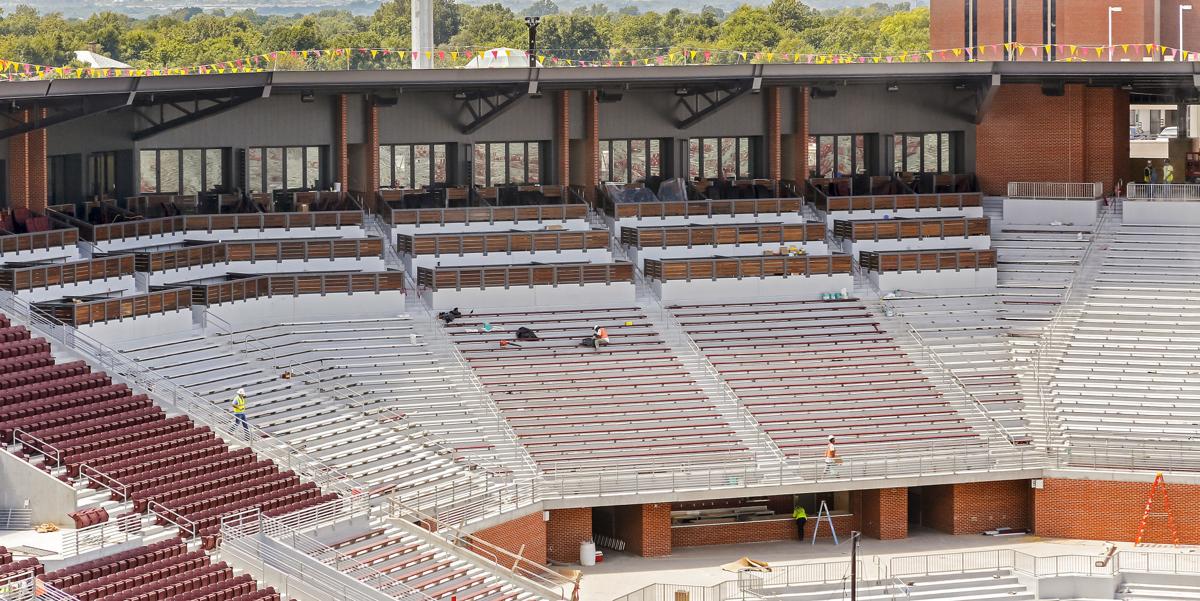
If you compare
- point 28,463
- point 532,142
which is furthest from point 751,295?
point 28,463

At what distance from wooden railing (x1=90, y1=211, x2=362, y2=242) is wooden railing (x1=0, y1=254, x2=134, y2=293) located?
2345 millimetres

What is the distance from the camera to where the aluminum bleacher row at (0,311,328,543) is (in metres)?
34.4

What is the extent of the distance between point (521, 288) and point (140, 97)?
11.2 metres

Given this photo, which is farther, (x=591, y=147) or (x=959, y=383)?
(x=591, y=147)

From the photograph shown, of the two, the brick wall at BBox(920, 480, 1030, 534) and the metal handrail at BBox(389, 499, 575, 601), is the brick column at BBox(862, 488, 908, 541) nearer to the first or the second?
the brick wall at BBox(920, 480, 1030, 534)

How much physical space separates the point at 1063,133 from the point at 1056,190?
2124mm

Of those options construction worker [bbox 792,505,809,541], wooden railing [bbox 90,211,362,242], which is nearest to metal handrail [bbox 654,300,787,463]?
construction worker [bbox 792,505,809,541]

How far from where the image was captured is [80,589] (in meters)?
29.8

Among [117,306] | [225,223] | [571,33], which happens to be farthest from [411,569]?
[571,33]

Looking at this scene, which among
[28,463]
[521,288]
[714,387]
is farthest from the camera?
[521,288]

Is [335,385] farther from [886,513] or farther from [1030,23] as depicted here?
[1030,23]

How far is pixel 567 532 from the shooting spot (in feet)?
135

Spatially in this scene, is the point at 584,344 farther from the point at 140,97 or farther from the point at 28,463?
the point at 28,463

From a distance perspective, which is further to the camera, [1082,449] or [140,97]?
[140,97]
